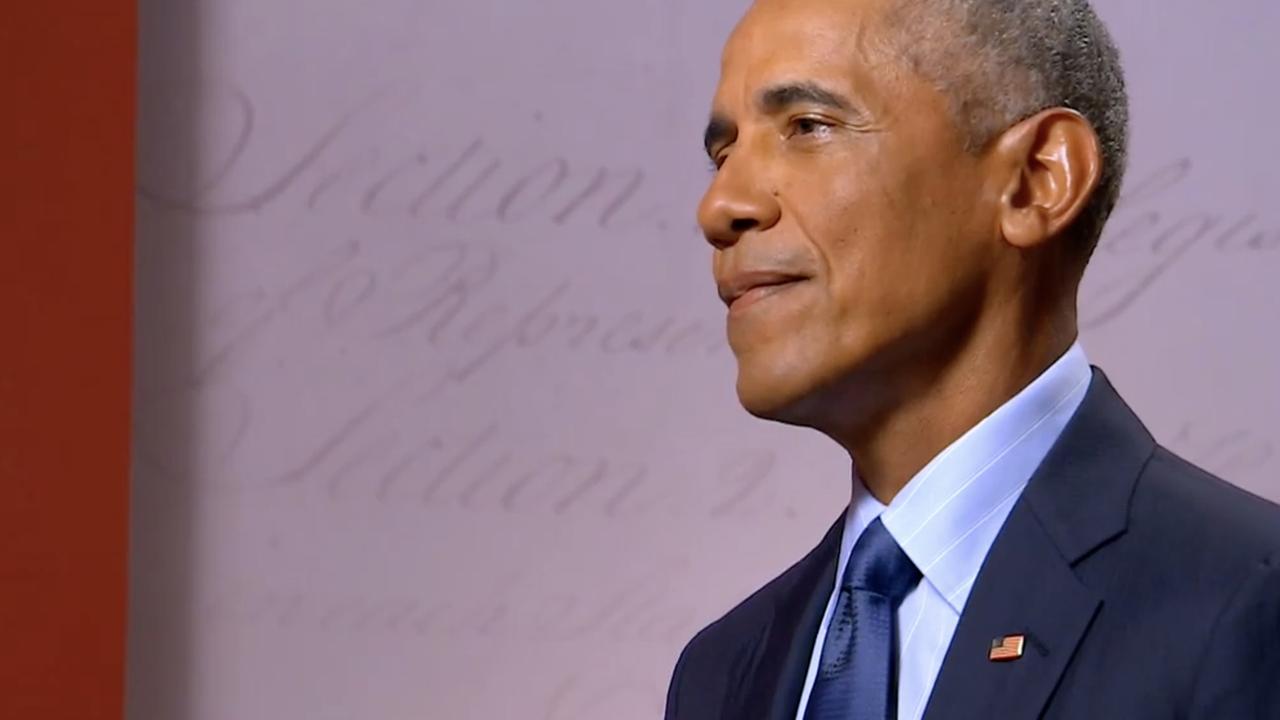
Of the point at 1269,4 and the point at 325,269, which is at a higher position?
the point at 1269,4

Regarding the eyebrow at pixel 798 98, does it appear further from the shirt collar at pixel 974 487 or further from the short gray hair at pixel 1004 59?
the shirt collar at pixel 974 487

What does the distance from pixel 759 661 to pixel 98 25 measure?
85 cm

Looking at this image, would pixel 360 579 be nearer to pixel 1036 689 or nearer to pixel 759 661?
pixel 759 661

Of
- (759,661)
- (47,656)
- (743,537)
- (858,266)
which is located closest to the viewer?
(858,266)

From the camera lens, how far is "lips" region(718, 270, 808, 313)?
43.9 inches

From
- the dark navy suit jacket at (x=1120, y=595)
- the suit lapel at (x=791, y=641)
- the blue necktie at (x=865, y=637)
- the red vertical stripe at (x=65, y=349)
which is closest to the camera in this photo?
the dark navy suit jacket at (x=1120, y=595)

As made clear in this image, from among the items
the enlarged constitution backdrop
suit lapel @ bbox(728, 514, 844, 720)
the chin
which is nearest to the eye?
the chin

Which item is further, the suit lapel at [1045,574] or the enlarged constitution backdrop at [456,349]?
the enlarged constitution backdrop at [456,349]

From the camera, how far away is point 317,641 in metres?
1.73

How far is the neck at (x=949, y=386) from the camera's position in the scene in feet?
3.67

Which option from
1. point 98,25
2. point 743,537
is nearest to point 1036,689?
point 743,537

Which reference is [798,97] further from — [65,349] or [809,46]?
[65,349]

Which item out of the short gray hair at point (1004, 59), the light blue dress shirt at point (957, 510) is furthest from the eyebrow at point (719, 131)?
the light blue dress shirt at point (957, 510)

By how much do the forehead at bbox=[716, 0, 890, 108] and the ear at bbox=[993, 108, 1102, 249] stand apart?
0.09m
